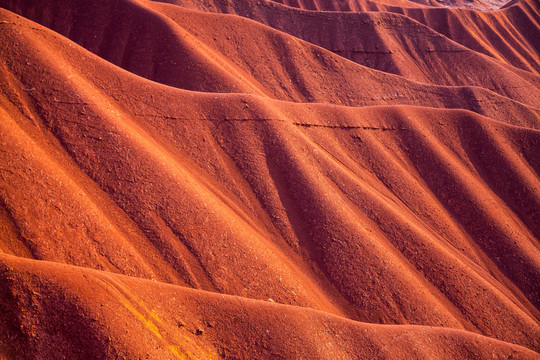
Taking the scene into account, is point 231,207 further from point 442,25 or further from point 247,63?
point 442,25

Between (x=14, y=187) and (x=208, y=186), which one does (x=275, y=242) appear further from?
(x=14, y=187)

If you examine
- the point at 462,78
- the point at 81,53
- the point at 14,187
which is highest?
the point at 81,53

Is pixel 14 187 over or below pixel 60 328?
over

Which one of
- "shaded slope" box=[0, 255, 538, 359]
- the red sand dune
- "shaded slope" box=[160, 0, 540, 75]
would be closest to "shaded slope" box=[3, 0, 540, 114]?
the red sand dune

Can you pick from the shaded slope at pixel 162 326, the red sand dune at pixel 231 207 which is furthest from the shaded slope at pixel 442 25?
the shaded slope at pixel 162 326

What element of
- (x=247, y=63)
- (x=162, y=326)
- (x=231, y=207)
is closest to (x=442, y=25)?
(x=247, y=63)

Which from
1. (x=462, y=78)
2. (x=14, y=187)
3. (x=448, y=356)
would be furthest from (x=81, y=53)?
(x=462, y=78)
